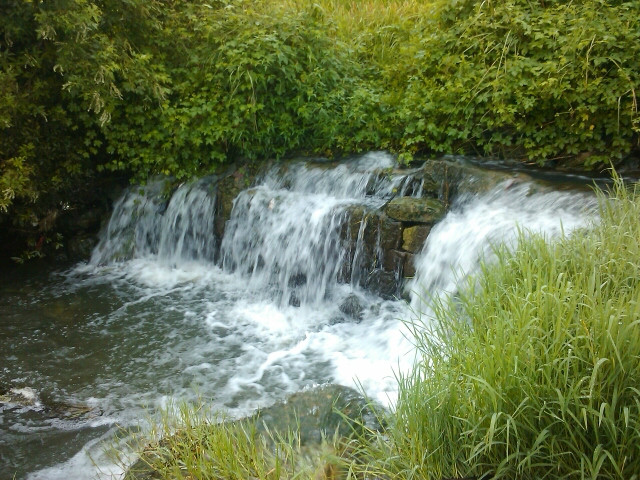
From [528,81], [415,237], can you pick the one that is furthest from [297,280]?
[528,81]

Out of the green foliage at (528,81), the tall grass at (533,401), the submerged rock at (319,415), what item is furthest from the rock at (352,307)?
the tall grass at (533,401)

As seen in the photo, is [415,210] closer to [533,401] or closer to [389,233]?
[389,233]

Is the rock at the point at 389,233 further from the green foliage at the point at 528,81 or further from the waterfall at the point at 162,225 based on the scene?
the waterfall at the point at 162,225

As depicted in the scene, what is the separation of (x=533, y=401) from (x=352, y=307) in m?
3.35

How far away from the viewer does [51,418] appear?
4.57 meters

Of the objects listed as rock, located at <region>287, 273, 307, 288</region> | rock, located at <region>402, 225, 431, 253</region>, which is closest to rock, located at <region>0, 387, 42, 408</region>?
rock, located at <region>287, 273, 307, 288</region>

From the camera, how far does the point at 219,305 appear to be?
6551 millimetres

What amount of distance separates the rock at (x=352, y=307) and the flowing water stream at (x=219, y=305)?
0.04 meters

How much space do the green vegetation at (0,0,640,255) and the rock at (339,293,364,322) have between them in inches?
70.3

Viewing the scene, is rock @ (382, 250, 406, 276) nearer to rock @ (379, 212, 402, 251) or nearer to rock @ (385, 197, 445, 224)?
rock @ (379, 212, 402, 251)

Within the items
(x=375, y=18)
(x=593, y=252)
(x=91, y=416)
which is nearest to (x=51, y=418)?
(x=91, y=416)

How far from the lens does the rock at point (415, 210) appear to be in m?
5.93

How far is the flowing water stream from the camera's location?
4.70 metres

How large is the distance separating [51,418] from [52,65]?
418cm
